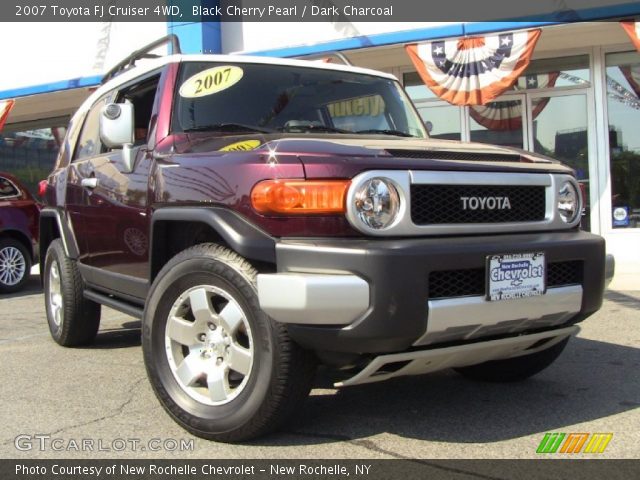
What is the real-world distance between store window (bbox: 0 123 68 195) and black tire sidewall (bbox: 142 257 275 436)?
13558mm

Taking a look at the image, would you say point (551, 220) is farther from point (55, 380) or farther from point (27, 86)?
point (27, 86)

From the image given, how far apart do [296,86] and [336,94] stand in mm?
270

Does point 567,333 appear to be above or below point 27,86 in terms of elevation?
below

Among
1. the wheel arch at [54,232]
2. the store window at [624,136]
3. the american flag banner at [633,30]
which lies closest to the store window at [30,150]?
the wheel arch at [54,232]

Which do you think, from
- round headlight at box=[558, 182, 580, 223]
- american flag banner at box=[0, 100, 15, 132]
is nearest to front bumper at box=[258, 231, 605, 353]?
round headlight at box=[558, 182, 580, 223]

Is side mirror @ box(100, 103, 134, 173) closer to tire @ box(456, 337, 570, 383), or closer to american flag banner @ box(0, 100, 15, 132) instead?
tire @ box(456, 337, 570, 383)

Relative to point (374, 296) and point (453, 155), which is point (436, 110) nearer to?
point (453, 155)

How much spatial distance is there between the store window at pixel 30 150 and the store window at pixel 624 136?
461 inches

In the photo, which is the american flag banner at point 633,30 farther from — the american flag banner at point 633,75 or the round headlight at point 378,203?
the round headlight at point 378,203

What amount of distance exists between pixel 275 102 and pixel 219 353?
157 cm

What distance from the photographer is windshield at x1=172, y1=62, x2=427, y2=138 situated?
377 cm

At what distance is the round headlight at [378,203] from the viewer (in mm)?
2754

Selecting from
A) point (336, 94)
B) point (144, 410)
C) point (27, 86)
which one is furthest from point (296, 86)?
point (27, 86)

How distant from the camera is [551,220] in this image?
325cm
